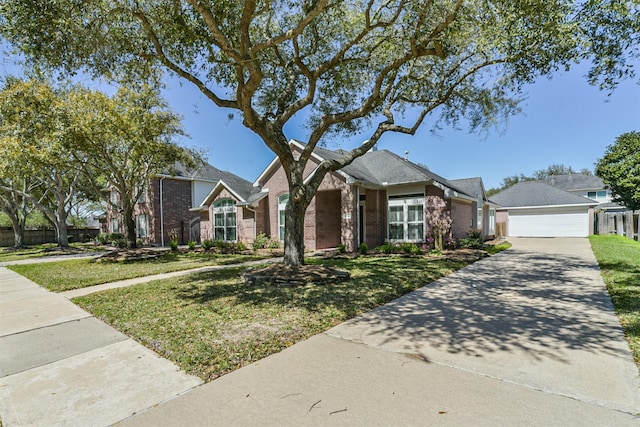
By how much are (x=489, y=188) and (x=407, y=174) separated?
60.8m

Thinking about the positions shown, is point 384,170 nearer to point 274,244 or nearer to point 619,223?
point 274,244

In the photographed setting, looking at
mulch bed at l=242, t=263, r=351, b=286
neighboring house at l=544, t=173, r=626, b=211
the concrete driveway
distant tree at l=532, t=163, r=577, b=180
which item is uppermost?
distant tree at l=532, t=163, r=577, b=180

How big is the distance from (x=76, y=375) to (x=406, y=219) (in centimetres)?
1471

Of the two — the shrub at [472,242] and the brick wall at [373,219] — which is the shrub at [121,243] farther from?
the shrub at [472,242]

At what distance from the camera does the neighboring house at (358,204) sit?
15430mm

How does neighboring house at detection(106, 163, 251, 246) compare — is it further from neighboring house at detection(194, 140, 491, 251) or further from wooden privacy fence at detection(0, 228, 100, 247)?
wooden privacy fence at detection(0, 228, 100, 247)

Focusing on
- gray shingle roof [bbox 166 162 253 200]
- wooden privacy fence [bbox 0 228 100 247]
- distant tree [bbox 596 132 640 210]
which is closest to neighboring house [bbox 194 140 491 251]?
gray shingle roof [bbox 166 162 253 200]

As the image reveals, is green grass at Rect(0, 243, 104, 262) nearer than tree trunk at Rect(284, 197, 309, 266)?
No

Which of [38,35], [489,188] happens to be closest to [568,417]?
[38,35]

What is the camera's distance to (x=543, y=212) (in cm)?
2594

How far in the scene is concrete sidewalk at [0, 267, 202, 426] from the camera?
2732 millimetres

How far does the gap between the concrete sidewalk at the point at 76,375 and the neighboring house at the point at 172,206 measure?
1915 cm

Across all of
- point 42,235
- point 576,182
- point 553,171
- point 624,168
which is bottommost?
point 42,235

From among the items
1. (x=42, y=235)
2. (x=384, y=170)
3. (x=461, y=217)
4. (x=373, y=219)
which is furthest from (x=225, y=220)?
(x=42, y=235)
